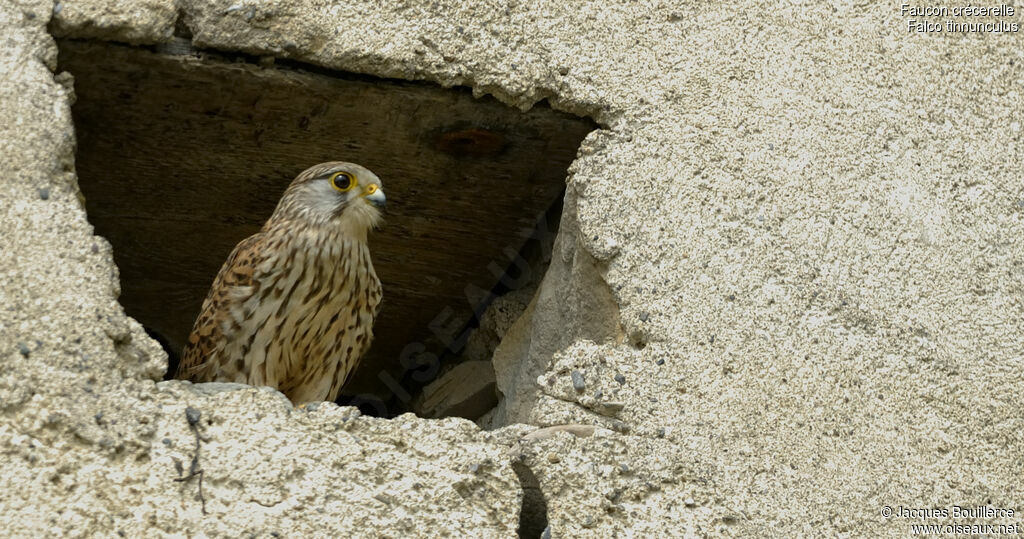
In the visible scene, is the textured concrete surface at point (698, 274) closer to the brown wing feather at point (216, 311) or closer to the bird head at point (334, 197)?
the bird head at point (334, 197)

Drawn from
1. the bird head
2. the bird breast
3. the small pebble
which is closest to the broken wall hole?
the bird head

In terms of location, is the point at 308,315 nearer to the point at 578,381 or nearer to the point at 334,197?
the point at 334,197

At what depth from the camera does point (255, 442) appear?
2967mm

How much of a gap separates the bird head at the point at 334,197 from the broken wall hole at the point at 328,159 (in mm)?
85

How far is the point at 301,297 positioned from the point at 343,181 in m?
0.37

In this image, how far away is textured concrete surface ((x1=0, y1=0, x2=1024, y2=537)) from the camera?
2975 millimetres

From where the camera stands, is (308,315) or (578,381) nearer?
(578,381)

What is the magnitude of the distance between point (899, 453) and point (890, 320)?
1.16 ft

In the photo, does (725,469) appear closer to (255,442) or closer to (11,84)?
(255,442)

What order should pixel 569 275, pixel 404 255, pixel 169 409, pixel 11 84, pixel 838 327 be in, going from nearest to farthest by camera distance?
pixel 169 409 < pixel 11 84 < pixel 838 327 < pixel 569 275 < pixel 404 255

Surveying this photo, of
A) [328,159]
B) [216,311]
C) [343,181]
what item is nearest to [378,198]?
[343,181]

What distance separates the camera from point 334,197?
4.17 meters

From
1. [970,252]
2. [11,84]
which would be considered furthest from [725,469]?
[11,84]

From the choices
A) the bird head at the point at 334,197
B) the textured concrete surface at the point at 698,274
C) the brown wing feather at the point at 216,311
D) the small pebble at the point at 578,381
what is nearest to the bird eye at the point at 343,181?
the bird head at the point at 334,197
